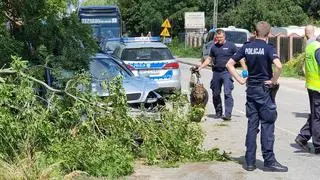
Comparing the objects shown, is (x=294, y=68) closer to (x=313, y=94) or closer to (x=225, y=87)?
(x=225, y=87)

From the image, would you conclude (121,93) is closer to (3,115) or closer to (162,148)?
(162,148)

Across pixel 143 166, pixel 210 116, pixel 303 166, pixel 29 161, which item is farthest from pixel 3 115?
pixel 210 116

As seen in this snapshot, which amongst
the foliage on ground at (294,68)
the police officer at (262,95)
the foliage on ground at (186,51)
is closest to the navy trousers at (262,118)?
the police officer at (262,95)

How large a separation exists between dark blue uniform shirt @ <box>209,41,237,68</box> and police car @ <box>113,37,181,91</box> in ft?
12.0

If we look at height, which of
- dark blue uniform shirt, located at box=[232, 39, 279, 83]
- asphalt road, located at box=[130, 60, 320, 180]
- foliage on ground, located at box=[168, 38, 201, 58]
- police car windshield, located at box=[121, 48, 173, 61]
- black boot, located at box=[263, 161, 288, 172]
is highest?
dark blue uniform shirt, located at box=[232, 39, 279, 83]

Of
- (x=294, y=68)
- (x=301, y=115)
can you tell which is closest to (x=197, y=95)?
(x=301, y=115)

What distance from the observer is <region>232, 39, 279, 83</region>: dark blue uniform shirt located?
311 inches

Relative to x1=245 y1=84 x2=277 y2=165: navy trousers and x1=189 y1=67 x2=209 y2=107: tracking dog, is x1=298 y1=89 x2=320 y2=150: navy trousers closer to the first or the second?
x1=245 y1=84 x2=277 y2=165: navy trousers

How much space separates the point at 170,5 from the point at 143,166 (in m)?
60.7

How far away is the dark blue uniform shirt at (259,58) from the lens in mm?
7887

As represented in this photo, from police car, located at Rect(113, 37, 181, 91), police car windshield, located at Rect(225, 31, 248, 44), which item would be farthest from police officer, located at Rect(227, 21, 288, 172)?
police car windshield, located at Rect(225, 31, 248, 44)

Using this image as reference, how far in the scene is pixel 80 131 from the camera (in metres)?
8.08

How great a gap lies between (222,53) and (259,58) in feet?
15.4

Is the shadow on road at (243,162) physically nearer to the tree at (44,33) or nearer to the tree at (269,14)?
the tree at (44,33)
